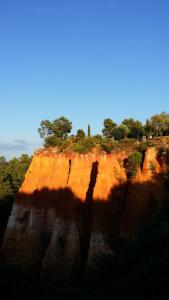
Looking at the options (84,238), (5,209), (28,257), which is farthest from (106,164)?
(5,209)

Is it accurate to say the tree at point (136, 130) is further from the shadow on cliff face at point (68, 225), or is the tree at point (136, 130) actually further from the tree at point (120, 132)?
the shadow on cliff face at point (68, 225)

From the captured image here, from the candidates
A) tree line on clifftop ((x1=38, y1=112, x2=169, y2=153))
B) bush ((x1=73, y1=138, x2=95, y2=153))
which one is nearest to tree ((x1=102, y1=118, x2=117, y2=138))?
tree line on clifftop ((x1=38, y1=112, x2=169, y2=153))

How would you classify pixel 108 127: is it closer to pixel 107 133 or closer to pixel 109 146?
pixel 107 133

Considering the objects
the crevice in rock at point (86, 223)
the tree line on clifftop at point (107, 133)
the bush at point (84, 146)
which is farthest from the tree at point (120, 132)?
the crevice in rock at point (86, 223)

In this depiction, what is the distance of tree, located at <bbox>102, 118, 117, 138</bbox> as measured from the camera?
131ft

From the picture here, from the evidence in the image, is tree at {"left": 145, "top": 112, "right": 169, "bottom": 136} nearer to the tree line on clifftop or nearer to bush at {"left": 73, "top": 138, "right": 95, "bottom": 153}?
the tree line on clifftop

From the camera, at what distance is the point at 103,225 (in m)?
26.8

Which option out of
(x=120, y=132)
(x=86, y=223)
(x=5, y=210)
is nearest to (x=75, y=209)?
(x=86, y=223)

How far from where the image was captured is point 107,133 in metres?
40.5

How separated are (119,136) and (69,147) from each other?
7780 mm

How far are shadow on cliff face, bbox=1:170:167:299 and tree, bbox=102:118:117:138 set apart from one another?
10.2 m

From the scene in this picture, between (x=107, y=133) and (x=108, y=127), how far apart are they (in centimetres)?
71

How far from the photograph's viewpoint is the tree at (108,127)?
39.9 metres

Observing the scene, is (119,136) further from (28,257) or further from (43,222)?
(28,257)
